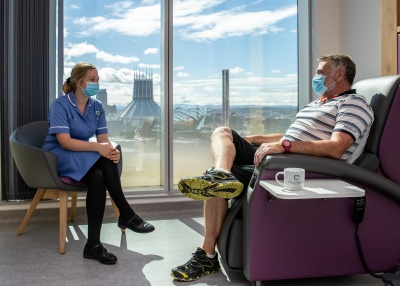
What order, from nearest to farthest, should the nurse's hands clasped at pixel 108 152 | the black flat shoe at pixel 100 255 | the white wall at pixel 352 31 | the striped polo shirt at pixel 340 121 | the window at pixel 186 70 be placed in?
the striped polo shirt at pixel 340 121
the black flat shoe at pixel 100 255
the nurse's hands clasped at pixel 108 152
the white wall at pixel 352 31
the window at pixel 186 70

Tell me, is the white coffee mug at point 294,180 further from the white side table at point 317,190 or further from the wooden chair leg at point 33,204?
the wooden chair leg at point 33,204

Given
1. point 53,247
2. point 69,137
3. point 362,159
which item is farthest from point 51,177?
point 362,159

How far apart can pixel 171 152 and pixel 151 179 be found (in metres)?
0.31

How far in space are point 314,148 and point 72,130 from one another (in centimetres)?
147

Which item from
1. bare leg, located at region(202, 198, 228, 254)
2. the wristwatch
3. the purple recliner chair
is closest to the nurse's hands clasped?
bare leg, located at region(202, 198, 228, 254)

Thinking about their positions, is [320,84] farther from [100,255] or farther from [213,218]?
[100,255]

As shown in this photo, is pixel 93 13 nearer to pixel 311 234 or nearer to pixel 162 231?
pixel 162 231

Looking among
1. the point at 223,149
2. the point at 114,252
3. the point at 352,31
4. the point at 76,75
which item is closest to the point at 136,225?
the point at 114,252

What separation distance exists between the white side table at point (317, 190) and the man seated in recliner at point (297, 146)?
6.4 inches

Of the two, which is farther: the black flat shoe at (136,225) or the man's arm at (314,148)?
the black flat shoe at (136,225)

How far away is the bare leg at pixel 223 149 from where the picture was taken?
2.11 meters

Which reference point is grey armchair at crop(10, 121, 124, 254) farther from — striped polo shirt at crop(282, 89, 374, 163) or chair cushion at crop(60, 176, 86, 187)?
striped polo shirt at crop(282, 89, 374, 163)

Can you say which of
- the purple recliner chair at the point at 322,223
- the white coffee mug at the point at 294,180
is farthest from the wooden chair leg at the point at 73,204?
the white coffee mug at the point at 294,180

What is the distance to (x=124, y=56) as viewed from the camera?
3.52m
